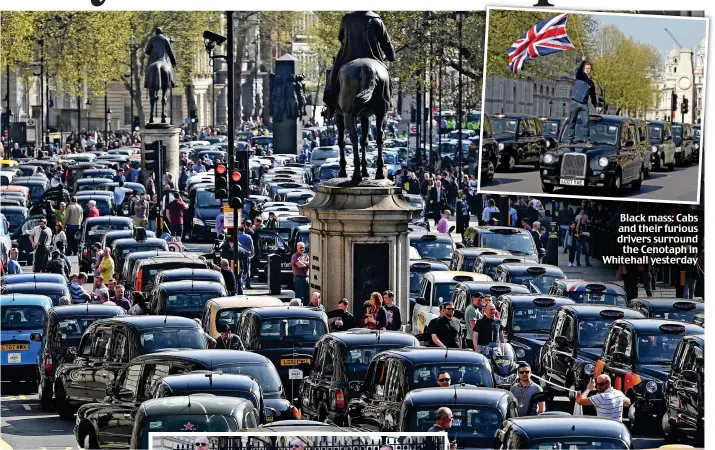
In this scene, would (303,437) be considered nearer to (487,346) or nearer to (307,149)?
(487,346)

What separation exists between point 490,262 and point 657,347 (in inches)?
419

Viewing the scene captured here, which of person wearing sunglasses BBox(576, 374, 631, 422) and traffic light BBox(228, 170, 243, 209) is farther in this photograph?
traffic light BBox(228, 170, 243, 209)

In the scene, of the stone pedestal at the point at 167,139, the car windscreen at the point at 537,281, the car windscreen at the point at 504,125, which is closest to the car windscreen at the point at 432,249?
the car windscreen at the point at 537,281

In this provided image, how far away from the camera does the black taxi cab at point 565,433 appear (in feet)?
55.3

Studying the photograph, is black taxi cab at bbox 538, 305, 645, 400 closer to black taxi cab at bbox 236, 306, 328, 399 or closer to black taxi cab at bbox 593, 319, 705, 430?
black taxi cab at bbox 593, 319, 705, 430

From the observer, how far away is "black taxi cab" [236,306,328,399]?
83.7ft

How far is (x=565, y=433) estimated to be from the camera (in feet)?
55.3

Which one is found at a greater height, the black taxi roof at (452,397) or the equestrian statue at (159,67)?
Answer: the equestrian statue at (159,67)

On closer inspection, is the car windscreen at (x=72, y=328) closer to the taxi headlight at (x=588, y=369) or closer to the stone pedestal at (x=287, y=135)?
the taxi headlight at (x=588, y=369)

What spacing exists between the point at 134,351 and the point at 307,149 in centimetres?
6736

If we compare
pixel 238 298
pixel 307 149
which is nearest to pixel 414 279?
pixel 238 298

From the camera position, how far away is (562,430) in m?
16.9

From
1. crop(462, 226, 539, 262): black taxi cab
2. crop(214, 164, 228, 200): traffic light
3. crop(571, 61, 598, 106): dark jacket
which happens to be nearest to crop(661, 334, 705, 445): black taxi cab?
crop(571, 61, 598, 106): dark jacket

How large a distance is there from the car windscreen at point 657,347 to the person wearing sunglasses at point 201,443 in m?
10.5
